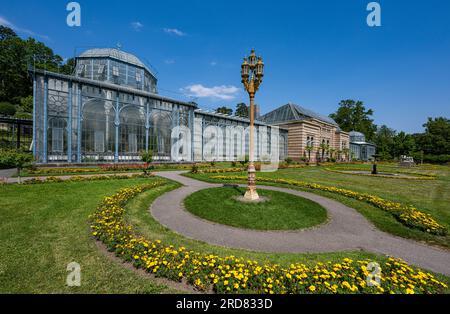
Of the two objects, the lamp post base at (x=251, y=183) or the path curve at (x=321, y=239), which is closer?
the path curve at (x=321, y=239)

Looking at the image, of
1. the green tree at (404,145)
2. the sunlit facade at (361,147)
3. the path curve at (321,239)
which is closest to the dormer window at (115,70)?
the path curve at (321,239)

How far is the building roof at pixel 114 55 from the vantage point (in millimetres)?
30422

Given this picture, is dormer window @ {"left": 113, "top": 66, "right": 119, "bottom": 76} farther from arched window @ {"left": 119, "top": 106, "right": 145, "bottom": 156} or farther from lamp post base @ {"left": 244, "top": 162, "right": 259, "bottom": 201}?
lamp post base @ {"left": 244, "top": 162, "right": 259, "bottom": 201}

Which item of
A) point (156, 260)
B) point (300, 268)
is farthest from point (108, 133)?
Result: point (300, 268)

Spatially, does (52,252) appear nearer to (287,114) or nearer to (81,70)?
(81,70)

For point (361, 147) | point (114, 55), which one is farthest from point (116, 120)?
point (361, 147)

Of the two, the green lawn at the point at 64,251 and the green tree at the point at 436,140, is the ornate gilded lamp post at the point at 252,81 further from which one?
the green tree at the point at 436,140

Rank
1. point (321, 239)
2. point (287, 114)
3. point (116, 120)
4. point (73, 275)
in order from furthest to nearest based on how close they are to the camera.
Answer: point (287, 114), point (116, 120), point (321, 239), point (73, 275)

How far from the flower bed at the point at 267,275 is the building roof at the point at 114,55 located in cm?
Result: 3573

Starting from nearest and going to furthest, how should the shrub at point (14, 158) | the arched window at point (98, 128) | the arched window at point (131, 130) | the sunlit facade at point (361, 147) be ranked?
the shrub at point (14, 158)
the arched window at point (98, 128)
the arched window at point (131, 130)
the sunlit facade at point (361, 147)

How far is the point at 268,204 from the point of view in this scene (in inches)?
377

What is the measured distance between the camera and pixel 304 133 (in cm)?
4941

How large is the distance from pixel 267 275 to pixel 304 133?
5036 cm

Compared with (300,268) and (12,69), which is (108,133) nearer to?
(300,268)
